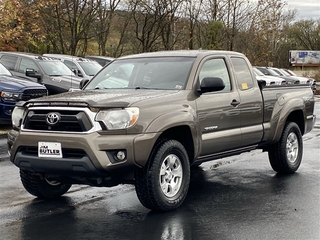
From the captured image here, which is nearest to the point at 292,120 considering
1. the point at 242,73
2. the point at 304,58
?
the point at 242,73

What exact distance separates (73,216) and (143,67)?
222 centimetres

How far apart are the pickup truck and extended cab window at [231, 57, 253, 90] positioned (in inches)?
0.8

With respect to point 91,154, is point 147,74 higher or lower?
higher

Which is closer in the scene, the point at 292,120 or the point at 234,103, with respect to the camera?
the point at 234,103

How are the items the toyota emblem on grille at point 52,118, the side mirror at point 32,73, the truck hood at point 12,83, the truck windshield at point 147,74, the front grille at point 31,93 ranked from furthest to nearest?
1. the side mirror at point 32,73
2. the front grille at point 31,93
3. the truck hood at point 12,83
4. the truck windshield at point 147,74
5. the toyota emblem on grille at point 52,118

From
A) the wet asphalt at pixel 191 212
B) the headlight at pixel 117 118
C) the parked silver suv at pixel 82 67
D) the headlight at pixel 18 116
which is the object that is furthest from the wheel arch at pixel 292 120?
the parked silver suv at pixel 82 67

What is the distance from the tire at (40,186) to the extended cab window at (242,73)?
2.75 metres

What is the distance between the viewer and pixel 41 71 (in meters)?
16.5

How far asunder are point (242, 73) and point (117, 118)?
2.67 m

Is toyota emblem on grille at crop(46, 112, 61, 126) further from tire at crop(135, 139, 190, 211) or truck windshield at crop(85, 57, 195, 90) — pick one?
truck windshield at crop(85, 57, 195, 90)

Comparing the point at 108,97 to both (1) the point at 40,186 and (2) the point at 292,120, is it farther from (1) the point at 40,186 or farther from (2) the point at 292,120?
(2) the point at 292,120

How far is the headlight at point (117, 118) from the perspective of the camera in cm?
558

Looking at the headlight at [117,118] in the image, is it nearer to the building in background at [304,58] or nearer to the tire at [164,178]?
the tire at [164,178]

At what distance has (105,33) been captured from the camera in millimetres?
36719
